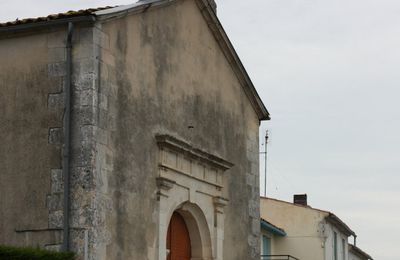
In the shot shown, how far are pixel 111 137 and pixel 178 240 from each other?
334cm

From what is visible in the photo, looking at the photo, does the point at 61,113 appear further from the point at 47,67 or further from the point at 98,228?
the point at 98,228

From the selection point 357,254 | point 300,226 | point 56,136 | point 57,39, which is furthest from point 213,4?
point 357,254

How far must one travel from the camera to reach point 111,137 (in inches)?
582

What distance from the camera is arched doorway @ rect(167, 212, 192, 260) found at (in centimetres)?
1711

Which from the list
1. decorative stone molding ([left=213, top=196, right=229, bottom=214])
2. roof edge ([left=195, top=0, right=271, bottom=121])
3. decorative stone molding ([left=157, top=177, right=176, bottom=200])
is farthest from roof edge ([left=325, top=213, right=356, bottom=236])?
decorative stone molding ([left=157, top=177, right=176, bottom=200])

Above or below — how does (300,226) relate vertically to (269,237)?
above

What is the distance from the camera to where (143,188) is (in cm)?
1554

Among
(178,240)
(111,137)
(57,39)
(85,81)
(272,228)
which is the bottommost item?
(178,240)

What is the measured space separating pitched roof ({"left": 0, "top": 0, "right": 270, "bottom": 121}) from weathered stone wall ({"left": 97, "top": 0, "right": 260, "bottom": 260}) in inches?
5.2

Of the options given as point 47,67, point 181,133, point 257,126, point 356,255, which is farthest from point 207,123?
point 356,255

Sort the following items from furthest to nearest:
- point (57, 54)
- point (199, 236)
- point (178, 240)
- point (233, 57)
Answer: point (233, 57)
point (199, 236)
point (178, 240)
point (57, 54)

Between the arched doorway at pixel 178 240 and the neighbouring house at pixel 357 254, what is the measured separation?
25.1 meters

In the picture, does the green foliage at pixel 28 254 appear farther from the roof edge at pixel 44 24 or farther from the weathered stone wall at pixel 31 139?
the roof edge at pixel 44 24

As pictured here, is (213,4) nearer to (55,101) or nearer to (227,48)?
(227,48)
